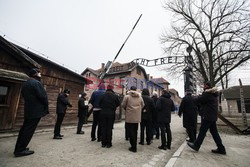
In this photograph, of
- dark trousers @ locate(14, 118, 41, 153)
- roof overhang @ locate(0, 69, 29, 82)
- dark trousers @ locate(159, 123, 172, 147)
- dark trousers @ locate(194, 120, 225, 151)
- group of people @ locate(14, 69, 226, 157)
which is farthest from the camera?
roof overhang @ locate(0, 69, 29, 82)

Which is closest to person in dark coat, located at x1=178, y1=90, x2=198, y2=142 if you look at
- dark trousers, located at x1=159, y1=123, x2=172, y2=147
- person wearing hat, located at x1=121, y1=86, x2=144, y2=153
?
dark trousers, located at x1=159, y1=123, x2=172, y2=147

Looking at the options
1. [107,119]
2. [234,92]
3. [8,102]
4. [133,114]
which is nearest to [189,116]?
[133,114]

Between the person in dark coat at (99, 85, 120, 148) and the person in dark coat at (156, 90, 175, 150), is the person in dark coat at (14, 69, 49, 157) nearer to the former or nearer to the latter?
the person in dark coat at (99, 85, 120, 148)

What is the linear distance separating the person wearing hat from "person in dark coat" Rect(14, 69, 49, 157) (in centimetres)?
229

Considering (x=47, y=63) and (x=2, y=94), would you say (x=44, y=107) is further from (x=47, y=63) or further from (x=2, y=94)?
(x=47, y=63)

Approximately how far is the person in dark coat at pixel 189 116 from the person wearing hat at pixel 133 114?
183 cm

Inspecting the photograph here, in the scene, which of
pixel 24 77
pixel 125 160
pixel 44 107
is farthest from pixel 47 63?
pixel 125 160

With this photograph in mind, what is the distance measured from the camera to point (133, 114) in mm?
3977

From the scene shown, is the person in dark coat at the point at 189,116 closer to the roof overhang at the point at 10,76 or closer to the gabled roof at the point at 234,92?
the roof overhang at the point at 10,76

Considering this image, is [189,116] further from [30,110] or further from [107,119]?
[30,110]

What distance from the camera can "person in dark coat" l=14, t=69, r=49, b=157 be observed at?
3.18 metres

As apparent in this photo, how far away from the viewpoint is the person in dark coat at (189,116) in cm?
466

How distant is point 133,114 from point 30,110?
271cm

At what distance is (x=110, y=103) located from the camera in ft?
13.9
